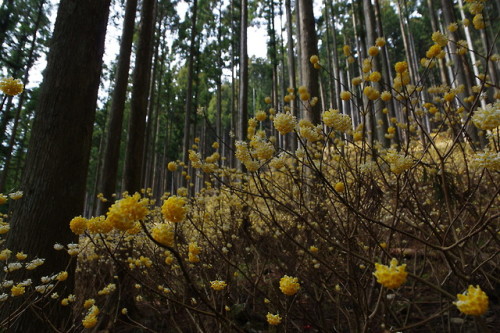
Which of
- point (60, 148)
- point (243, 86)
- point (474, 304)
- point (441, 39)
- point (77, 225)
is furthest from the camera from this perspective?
point (243, 86)

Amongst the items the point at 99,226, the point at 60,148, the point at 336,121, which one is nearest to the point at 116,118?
the point at 60,148

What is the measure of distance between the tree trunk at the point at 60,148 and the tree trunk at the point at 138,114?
2.05 metres

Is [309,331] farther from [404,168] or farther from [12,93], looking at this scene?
[12,93]

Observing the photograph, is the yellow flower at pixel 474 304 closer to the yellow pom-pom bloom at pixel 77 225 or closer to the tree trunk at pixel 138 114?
the yellow pom-pom bloom at pixel 77 225

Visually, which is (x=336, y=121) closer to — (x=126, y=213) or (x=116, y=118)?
(x=126, y=213)

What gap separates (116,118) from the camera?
18.6 ft

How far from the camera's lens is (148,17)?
17.2 feet

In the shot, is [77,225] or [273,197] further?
[273,197]

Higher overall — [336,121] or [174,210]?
[336,121]

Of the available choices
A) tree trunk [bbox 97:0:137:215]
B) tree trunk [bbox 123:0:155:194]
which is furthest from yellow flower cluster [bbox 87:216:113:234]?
tree trunk [bbox 97:0:137:215]

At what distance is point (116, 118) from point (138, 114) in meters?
1.11

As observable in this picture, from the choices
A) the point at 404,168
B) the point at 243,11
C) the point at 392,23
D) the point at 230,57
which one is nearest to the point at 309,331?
the point at 404,168

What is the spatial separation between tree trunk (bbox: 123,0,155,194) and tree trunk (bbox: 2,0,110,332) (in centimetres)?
205

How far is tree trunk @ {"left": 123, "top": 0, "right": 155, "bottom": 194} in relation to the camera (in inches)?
183
